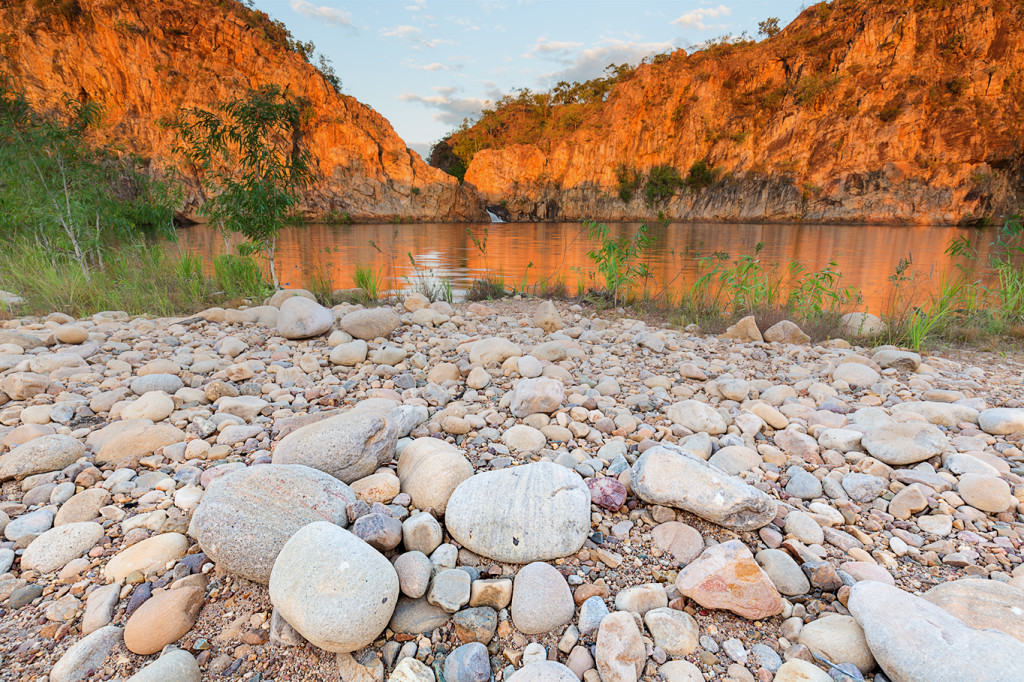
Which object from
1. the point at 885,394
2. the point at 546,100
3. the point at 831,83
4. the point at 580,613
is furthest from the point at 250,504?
the point at 546,100

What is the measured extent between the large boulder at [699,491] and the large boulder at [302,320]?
3042mm

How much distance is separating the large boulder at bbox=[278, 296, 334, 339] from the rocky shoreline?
89 centimetres

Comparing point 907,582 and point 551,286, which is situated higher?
point 551,286

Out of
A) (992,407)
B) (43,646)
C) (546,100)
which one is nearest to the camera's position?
(43,646)

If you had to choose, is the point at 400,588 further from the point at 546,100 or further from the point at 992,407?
the point at 546,100

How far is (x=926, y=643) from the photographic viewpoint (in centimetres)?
109

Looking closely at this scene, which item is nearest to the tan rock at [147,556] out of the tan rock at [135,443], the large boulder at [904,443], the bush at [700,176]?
the tan rock at [135,443]

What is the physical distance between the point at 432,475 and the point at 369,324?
2380 mm

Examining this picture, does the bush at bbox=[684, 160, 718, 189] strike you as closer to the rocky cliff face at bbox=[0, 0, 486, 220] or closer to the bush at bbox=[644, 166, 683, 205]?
the bush at bbox=[644, 166, 683, 205]

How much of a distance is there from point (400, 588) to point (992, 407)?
3.55 metres

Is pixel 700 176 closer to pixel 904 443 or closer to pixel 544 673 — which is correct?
pixel 904 443

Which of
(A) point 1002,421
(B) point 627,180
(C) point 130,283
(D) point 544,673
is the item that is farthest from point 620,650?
(B) point 627,180

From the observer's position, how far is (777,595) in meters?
1.33

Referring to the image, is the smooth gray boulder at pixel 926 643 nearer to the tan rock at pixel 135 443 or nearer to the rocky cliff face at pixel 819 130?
the tan rock at pixel 135 443
